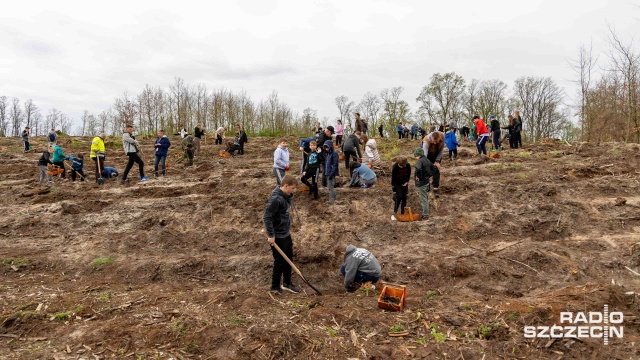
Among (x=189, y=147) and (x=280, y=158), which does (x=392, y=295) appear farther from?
(x=189, y=147)

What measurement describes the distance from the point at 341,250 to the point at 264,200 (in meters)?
3.15

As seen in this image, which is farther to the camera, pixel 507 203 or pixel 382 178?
pixel 382 178

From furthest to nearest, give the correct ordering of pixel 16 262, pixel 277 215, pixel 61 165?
1. pixel 61 165
2. pixel 16 262
3. pixel 277 215

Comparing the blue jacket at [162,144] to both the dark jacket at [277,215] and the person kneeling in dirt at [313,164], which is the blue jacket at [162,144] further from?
the dark jacket at [277,215]

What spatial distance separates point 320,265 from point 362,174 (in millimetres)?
3710

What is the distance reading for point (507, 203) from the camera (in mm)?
8305

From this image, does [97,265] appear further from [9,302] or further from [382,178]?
[382,178]

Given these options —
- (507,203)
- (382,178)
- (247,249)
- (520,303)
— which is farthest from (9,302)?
(507,203)

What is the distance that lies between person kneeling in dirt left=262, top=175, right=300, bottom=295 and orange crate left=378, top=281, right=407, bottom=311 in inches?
55.7

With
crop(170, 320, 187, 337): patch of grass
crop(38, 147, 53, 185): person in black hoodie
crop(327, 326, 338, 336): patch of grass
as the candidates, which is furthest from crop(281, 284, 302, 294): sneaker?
crop(38, 147, 53, 185): person in black hoodie

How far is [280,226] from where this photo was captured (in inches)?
205

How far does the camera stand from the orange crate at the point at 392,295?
461 centimetres

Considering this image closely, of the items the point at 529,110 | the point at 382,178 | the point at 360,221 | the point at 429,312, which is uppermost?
the point at 529,110

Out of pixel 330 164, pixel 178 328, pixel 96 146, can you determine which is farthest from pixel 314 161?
pixel 96 146
